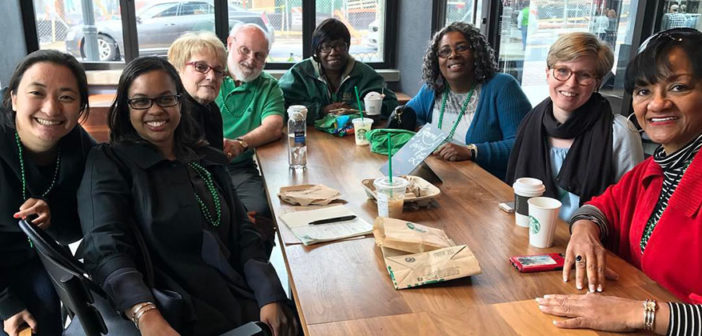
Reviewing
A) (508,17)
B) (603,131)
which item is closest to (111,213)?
(603,131)

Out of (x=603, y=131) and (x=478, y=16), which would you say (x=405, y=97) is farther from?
(x=603, y=131)

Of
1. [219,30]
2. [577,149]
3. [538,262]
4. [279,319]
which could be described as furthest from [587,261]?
[219,30]

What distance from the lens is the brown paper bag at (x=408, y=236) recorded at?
129 cm

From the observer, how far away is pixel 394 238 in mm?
1298

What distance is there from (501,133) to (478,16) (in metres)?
1.67

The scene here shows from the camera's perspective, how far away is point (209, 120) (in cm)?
229

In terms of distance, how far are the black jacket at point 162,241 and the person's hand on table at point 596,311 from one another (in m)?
0.74

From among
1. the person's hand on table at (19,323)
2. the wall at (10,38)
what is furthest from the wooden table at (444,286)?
the wall at (10,38)

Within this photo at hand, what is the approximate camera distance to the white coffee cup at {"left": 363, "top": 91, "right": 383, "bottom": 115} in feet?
9.58

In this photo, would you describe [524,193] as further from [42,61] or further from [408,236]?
[42,61]

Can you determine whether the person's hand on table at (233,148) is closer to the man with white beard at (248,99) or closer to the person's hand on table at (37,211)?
the man with white beard at (248,99)

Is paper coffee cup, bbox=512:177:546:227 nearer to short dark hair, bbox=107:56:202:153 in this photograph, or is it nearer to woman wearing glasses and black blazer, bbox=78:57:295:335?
woman wearing glasses and black blazer, bbox=78:57:295:335

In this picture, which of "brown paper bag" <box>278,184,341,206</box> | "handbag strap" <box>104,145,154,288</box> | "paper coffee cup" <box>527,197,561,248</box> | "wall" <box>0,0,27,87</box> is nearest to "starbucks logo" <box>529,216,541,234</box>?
"paper coffee cup" <box>527,197,561,248</box>

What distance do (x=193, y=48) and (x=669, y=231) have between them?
1.79 metres
